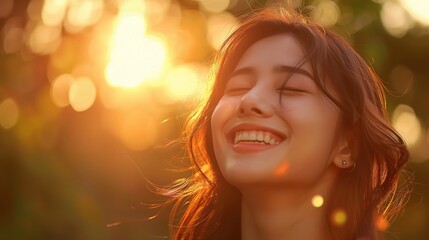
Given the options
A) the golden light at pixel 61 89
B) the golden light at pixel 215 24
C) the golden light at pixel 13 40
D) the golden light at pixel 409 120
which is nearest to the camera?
the golden light at pixel 13 40

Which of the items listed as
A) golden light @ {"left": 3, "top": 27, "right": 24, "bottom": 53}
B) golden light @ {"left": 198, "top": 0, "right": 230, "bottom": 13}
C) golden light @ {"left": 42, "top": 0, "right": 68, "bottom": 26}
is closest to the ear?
golden light @ {"left": 3, "top": 27, "right": 24, "bottom": 53}

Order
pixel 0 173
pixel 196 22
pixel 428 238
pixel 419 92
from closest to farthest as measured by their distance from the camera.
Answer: pixel 0 173, pixel 428 238, pixel 419 92, pixel 196 22

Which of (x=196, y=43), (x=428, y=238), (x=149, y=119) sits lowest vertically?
(x=428, y=238)

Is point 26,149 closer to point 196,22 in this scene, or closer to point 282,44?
point 196,22

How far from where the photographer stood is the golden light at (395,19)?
683 inches

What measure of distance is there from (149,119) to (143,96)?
0.53 m

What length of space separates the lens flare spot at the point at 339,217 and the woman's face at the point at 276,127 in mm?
201

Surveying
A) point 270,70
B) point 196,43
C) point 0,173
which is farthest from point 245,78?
point 196,43

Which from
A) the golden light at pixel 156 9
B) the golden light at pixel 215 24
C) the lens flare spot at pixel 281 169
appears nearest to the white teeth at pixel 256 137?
the lens flare spot at pixel 281 169

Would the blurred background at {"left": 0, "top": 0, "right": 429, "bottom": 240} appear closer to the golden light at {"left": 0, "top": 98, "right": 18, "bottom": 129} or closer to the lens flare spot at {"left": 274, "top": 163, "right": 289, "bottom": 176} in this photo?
the golden light at {"left": 0, "top": 98, "right": 18, "bottom": 129}

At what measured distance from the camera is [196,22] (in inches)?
792

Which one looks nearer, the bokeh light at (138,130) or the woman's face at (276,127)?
the woman's face at (276,127)

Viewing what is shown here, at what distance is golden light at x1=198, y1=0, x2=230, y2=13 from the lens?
67.2 ft

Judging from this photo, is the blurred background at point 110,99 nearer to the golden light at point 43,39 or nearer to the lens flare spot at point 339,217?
the golden light at point 43,39
